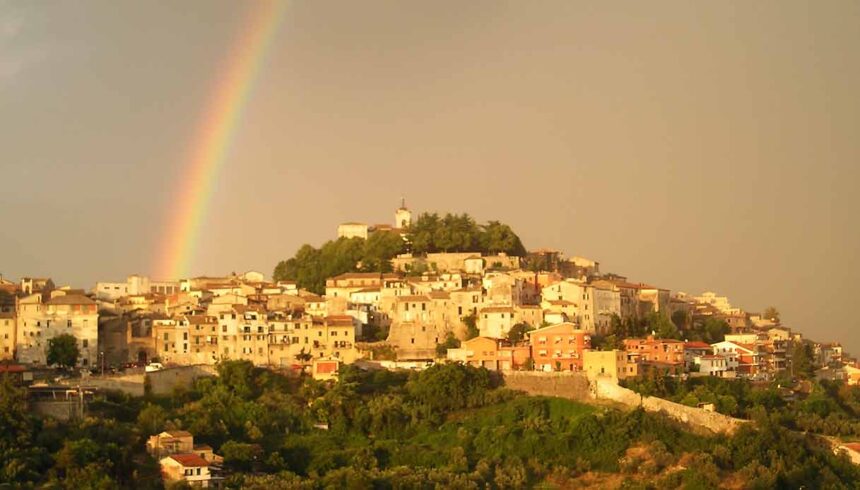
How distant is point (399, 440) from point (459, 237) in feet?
50.3

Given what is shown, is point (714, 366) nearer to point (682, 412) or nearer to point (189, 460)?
point (682, 412)

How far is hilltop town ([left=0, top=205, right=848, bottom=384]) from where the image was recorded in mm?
42125

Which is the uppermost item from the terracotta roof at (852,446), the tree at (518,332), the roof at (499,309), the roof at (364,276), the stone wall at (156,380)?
the roof at (364,276)

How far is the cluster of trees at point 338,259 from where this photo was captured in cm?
5084

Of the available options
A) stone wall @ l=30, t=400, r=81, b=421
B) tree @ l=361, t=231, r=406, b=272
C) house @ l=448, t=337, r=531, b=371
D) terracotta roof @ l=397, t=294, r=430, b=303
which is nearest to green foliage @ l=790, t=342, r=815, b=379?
house @ l=448, t=337, r=531, b=371

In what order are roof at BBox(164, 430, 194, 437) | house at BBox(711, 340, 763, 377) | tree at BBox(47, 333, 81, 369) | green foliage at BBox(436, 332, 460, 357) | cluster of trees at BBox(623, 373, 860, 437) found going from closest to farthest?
roof at BBox(164, 430, 194, 437) → cluster of trees at BBox(623, 373, 860, 437) → tree at BBox(47, 333, 81, 369) → green foliage at BBox(436, 332, 460, 357) → house at BBox(711, 340, 763, 377)

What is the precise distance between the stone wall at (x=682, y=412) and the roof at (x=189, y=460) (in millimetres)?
12158

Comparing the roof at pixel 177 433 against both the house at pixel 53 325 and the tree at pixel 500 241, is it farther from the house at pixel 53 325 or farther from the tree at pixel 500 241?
the tree at pixel 500 241

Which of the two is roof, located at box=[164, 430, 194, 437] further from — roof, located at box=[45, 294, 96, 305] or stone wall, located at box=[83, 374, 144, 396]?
roof, located at box=[45, 294, 96, 305]

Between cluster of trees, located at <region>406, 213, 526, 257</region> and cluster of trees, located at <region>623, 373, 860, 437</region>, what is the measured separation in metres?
12.1

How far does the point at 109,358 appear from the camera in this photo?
4266cm

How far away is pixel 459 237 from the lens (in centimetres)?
5228

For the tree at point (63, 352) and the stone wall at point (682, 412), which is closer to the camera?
the stone wall at point (682, 412)

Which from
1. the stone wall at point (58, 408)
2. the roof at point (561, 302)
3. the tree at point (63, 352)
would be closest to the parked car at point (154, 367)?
the tree at point (63, 352)
